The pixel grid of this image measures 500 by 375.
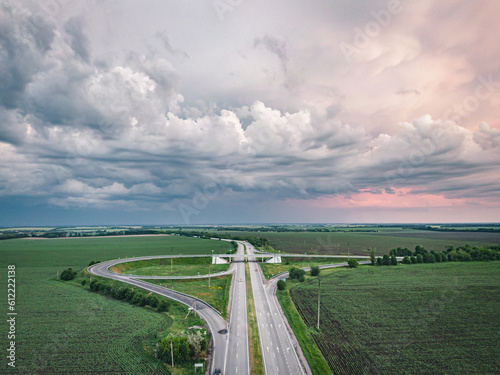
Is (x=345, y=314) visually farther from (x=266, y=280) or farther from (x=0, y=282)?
(x=0, y=282)

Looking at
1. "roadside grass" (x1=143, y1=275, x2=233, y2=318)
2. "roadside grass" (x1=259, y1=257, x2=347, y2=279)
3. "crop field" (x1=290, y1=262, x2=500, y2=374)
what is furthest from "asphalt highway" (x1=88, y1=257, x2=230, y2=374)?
"roadside grass" (x1=259, y1=257, x2=347, y2=279)

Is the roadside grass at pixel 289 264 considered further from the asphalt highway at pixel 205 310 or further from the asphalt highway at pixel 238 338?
the asphalt highway at pixel 205 310

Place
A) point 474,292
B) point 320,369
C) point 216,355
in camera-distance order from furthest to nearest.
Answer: point 474,292 < point 216,355 < point 320,369

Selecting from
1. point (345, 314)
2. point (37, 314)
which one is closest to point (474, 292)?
point (345, 314)

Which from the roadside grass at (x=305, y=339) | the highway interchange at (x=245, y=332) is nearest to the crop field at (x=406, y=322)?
the roadside grass at (x=305, y=339)

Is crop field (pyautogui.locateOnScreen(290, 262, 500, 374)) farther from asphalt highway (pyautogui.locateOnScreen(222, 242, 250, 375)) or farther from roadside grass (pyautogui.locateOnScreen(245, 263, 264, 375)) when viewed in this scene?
asphalt highway (pyautogui.locateOnScreen(222, 242, 250, 375))
